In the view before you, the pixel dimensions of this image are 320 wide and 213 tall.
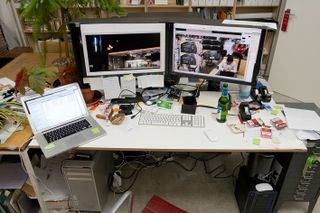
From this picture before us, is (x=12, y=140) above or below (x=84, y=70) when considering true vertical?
below

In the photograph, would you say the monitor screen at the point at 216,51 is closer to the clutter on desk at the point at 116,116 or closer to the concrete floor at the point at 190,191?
the clutter on desk at the point at 116,116

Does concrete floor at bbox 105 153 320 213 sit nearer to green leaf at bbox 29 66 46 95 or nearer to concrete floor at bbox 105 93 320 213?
concrete floor at bbox 105 93 320 213

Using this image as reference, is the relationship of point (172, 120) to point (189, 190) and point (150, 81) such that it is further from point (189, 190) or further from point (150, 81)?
point (189, 190)

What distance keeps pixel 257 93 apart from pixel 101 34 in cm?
119

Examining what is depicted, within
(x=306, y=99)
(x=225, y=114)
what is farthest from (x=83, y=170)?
(x=306, y=99)

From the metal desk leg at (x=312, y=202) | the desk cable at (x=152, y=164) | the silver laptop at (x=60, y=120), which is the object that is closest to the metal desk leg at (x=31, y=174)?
the silver laptop at (x=60, y=120)

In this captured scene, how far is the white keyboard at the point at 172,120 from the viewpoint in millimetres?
1575

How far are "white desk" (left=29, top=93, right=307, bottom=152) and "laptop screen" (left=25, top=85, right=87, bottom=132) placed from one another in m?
0.15

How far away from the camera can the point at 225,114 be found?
1.58m

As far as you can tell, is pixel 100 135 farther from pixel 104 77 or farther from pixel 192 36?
pixel 192 36

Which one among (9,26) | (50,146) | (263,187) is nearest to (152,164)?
(263,187)

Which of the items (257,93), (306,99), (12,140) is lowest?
(306,99)

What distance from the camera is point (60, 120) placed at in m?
1.55

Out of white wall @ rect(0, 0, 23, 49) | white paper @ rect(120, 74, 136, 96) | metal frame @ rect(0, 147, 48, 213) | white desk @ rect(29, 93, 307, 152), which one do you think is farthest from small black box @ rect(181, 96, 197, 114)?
white wall @ rect(0, 0, 23, 49)
